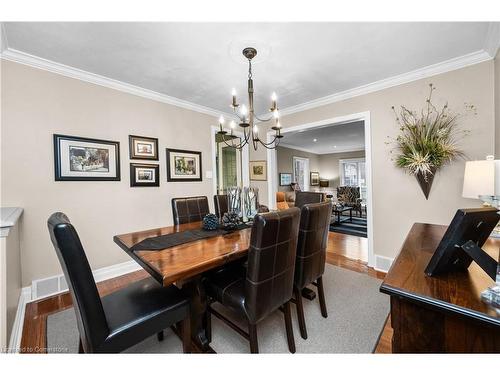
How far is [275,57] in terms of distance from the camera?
2.11 metres

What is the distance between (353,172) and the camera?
8570 mm

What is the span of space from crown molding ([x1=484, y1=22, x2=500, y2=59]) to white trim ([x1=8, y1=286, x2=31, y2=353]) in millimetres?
4310

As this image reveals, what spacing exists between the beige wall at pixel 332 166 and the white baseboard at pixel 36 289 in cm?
805

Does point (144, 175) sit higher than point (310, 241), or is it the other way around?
point (144, 175)

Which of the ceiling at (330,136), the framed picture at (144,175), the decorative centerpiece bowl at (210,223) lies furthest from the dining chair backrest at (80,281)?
the ceiling at (330,136)

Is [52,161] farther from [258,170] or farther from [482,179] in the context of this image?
[482,179]

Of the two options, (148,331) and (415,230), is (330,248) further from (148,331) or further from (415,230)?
(148,331)

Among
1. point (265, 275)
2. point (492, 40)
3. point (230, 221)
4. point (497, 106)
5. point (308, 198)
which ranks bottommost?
point (265, 275)

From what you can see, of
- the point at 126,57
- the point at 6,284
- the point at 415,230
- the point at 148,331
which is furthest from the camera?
the point at 126,57

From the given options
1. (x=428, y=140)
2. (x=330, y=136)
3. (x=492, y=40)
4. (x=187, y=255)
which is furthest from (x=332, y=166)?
(x=187, y=255)

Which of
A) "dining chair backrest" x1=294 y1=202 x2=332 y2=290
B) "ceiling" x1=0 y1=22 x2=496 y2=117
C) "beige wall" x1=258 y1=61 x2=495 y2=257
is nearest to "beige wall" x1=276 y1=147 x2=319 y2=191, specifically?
"beige wall" x1=258 y1=61 x2=495 y2=257

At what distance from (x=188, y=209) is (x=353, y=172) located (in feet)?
26.1

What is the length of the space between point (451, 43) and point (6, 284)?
3.97 meters
